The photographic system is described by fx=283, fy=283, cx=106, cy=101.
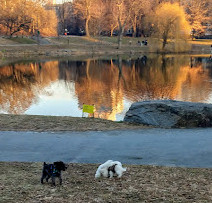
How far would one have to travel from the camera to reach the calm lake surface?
68.4ft

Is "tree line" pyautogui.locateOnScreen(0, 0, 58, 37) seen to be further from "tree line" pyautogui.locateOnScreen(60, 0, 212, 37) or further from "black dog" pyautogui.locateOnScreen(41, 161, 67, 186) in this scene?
"black dog" pyautogui.locateOnScreen(41, 161, 67, 186)

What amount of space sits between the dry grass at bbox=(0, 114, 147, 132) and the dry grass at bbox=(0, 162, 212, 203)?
4.43 meters

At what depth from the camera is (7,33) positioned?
7412cm

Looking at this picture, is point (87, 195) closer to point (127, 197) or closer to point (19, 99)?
point (127, 197)

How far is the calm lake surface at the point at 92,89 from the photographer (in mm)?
20855

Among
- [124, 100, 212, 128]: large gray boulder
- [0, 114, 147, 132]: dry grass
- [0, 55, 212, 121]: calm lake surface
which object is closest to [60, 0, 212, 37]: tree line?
[0, 55, 212, 121]: calm lake surface

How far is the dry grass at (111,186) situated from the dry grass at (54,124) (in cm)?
443

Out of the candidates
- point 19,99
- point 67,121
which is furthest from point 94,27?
point 67,121

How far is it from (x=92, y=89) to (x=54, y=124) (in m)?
14.6

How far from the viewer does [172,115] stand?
1370cm

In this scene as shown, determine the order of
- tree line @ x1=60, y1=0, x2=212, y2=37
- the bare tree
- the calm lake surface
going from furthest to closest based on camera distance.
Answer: tree line @ x1=60, y1=0, x2=212, y2=37, the bare tree, the calm lake surface

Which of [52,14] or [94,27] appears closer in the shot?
[52,14]

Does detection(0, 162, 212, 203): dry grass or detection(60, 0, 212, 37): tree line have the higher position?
detection(60, 0, 212, 37): tree line

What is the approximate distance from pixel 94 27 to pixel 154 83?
198 ft
